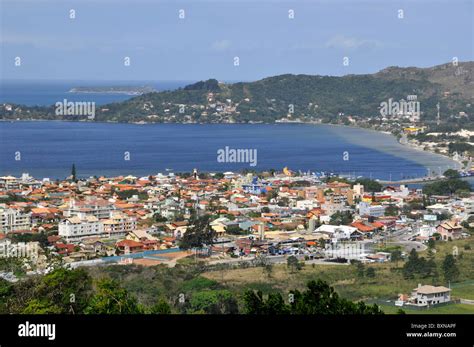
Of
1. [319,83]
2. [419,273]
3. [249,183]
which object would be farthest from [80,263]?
[319,83]

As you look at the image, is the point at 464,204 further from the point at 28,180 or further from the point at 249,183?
the point at 28,180

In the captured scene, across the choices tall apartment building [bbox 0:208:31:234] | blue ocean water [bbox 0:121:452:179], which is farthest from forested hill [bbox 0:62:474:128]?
tall apartment building [bbox 0:208:31:234]

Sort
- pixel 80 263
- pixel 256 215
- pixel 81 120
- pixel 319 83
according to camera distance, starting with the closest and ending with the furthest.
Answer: pixel 80 263, pixel 256 215, pixel 81 120, pixel 319 83

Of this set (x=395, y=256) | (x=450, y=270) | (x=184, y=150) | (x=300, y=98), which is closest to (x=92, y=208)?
(x=395, y=256)

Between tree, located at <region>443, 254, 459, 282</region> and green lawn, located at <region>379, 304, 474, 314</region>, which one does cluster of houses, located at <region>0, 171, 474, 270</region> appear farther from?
green lawn, located at <region>379, 304, 474, 314</region>

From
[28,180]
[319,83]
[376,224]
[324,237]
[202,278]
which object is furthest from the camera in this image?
[319,83]

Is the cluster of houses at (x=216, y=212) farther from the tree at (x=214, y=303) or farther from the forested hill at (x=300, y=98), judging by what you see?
the forested hill at (x=300, y=98)

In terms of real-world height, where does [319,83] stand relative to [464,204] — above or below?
above
